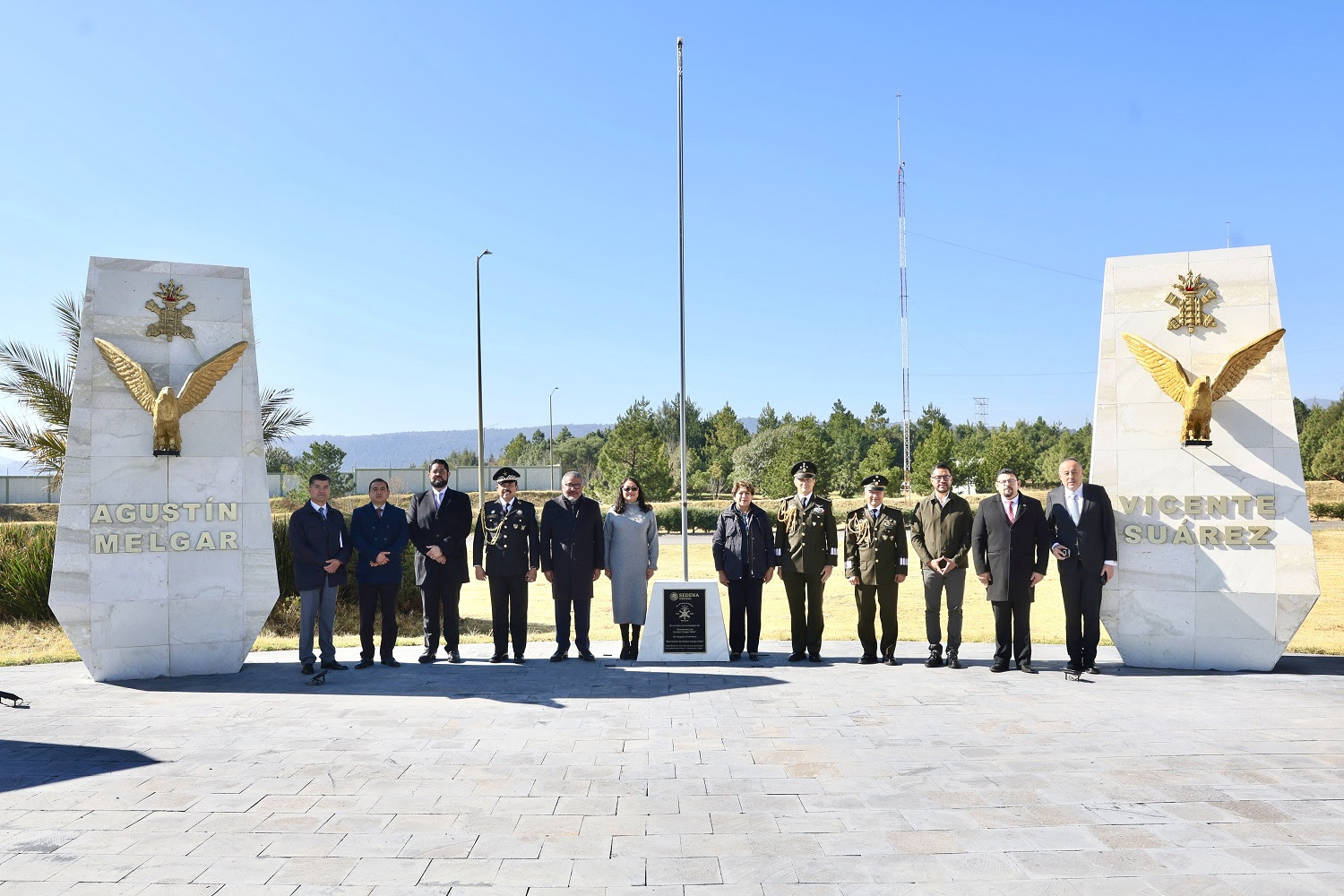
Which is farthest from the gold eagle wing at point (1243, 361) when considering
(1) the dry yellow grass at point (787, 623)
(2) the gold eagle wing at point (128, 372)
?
(2) the gold eagle wing at point (128, 372)

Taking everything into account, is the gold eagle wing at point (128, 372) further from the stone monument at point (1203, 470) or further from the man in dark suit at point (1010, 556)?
the stone monument at point (1203, 470)

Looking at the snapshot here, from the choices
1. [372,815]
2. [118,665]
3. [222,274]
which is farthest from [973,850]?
[222,274]

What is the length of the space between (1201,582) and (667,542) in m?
25.9

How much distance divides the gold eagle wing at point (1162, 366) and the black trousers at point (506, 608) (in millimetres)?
6179

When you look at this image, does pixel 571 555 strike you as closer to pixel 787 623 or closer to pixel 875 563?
pixel 875 563

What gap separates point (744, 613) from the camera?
931cm

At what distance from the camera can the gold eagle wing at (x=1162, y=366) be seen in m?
8.50

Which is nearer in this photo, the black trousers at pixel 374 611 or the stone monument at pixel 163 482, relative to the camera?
the stone monument at pixel 163 482

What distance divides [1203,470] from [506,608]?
6682 mm

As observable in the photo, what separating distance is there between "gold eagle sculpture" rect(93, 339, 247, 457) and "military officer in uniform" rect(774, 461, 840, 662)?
18.0ft

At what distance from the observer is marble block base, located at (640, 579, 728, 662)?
9031mm

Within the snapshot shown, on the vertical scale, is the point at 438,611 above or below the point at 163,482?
below

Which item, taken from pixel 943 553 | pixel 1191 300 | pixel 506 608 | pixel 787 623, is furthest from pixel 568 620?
pixel 787 623

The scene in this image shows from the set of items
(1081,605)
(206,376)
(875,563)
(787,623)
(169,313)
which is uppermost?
(169,313)
